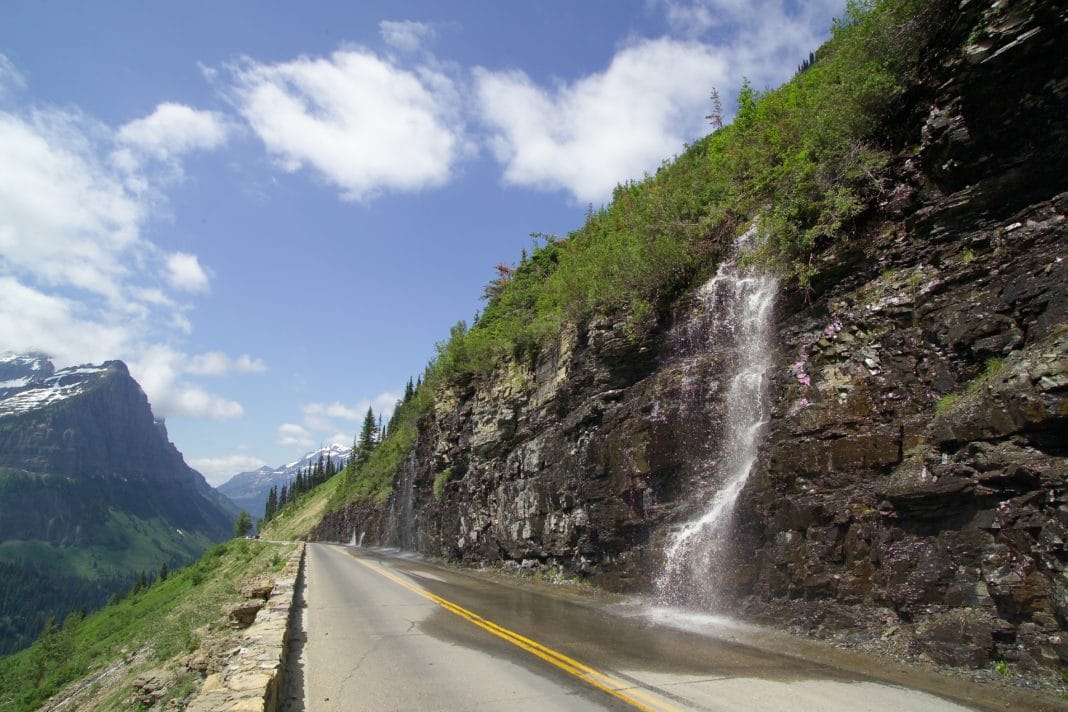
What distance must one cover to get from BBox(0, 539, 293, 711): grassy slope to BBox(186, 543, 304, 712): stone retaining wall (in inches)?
45.7

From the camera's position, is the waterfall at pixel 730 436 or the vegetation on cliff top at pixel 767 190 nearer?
the vegetation on cliff top at pixel 767 190

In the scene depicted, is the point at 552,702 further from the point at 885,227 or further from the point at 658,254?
the point at 658,254

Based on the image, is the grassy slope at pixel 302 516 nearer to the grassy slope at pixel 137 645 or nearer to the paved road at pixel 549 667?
the grassy slope at pixel 137 645

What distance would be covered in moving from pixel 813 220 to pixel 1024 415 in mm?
7004

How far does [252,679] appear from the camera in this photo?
237 inches

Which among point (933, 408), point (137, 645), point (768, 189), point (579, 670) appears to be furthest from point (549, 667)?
point (137, 645)

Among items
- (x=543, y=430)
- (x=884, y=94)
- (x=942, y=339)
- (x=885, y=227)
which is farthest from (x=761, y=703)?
(x=543, y=430)

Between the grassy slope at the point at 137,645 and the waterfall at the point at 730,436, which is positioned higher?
the waterfall at the point at 730,436

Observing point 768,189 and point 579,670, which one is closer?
point 579,670

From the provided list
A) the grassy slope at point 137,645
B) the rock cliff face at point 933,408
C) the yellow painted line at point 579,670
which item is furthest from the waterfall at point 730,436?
the grassy slope at point 137,645

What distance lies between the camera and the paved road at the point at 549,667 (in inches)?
250

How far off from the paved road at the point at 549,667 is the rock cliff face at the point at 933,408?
71.3 inches

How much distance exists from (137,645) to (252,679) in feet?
78.7

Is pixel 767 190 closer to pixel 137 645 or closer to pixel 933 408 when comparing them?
pixel 933 408
